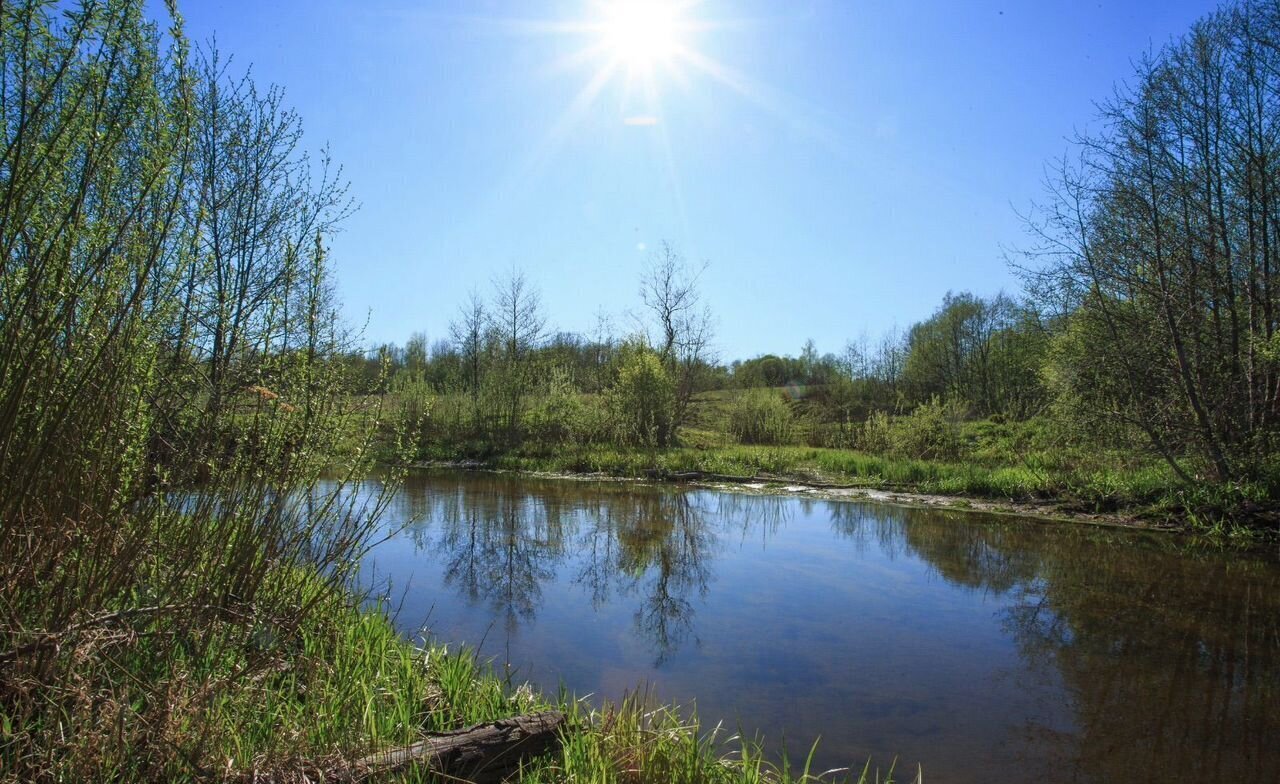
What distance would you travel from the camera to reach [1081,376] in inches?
509

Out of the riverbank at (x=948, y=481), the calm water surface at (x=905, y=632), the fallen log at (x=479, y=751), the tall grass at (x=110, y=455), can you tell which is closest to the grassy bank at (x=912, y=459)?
the riverbank at (x=948, y=481)

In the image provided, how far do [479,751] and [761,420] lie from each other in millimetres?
21882

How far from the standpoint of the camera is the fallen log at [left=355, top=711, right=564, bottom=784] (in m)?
2.85

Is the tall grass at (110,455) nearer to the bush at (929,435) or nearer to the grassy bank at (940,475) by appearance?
the grassy bank at (940,475)

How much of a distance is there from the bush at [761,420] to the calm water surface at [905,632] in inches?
466

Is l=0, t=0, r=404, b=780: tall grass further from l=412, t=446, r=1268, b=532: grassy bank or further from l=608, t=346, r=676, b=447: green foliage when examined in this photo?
l=608, t=346, r=676, b=447: green foliage

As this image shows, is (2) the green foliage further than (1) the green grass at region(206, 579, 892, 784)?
Yes

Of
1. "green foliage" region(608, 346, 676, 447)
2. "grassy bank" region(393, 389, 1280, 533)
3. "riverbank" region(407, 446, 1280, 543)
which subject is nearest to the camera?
"riverbank" region(407, 446, 1280, 543)

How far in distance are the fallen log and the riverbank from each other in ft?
38.7

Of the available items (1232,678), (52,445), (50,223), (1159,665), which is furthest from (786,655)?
(50,223)

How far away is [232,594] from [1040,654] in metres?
6.36

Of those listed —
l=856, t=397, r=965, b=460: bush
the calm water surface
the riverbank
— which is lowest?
the calm water surface

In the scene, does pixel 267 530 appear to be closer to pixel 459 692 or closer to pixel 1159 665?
pixel 459 692

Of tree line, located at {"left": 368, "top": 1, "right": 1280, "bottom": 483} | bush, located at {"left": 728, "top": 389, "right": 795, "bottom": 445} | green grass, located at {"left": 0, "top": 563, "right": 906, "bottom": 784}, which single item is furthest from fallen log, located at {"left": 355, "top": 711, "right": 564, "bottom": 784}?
bush, located at {"left": 728, "top": 389, "right": 795, "bottom": 445}
